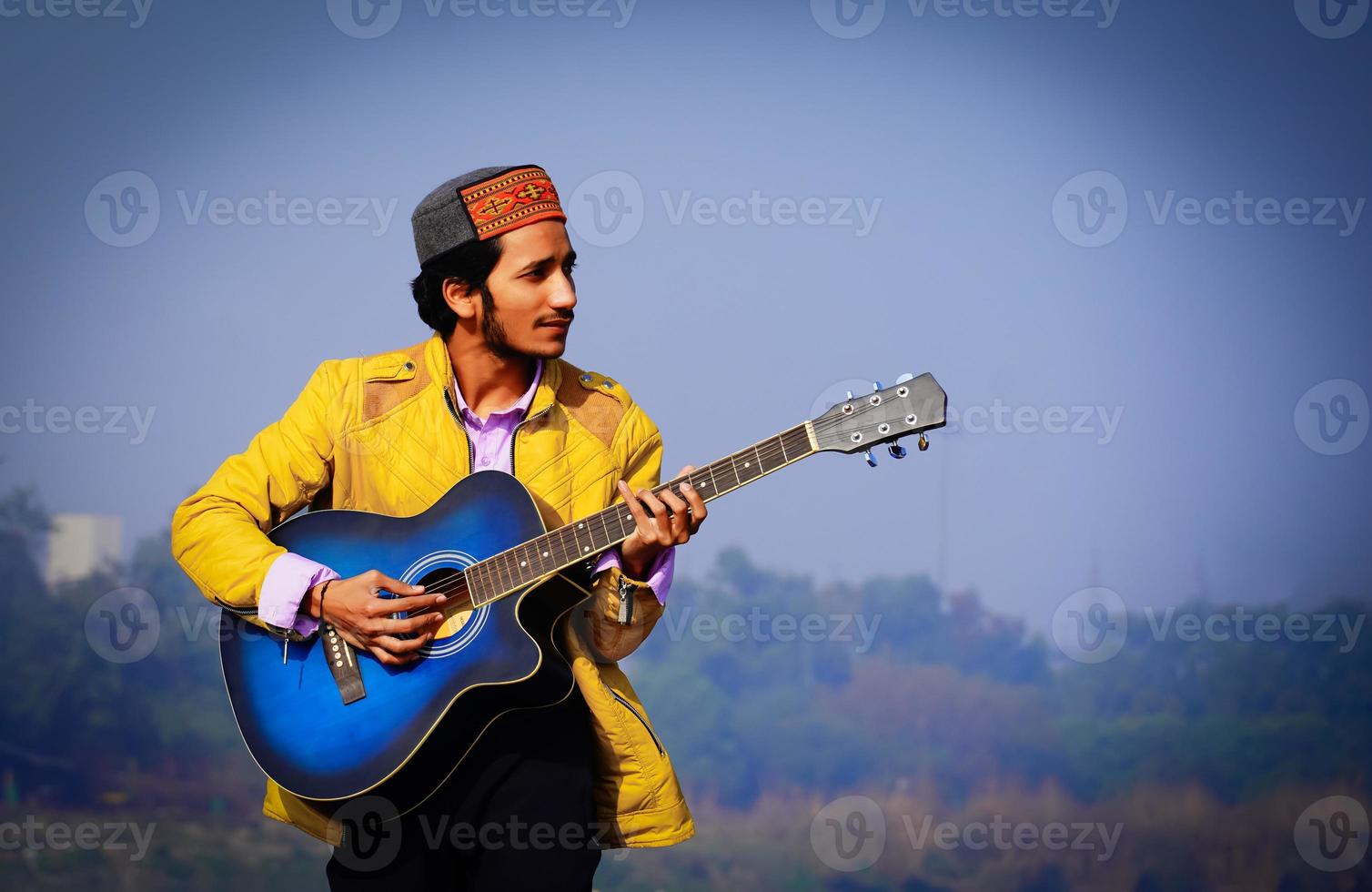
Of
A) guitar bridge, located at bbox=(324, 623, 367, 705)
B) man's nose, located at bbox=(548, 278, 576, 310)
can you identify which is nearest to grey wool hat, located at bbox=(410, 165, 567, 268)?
man's nose, located at bbox=(548, 278, 576, 310)

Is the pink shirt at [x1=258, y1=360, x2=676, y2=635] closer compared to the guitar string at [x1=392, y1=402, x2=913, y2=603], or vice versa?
the guitar string at [x1=392, y1=402, x2=913, y2=603]

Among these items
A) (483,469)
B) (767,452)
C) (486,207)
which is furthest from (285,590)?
(767,452)

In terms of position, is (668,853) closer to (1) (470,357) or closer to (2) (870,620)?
(2) (870,620)

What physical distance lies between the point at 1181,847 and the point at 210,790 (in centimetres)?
341

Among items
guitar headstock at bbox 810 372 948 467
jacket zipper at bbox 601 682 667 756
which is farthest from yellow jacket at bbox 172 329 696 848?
guitar headstock at bbox 810 372 948 467

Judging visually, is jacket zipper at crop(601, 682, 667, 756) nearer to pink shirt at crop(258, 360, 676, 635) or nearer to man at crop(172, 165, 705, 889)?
man at crop(172, 165, 705, 889)

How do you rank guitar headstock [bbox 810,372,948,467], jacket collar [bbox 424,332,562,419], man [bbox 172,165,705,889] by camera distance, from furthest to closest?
1. jacket collar [bbox 424,332,562,419]
2. man [bbox 172,165,705,889]
3. guitar headstock [bbox 810,372,948,467]

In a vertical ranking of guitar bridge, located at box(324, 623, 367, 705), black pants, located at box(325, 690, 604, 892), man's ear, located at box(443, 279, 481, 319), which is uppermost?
man's ear, located at box(443, 279, 481, 319)

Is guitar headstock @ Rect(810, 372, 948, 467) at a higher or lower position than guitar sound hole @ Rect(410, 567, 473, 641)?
higher

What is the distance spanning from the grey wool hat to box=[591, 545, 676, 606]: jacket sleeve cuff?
1.83 ft

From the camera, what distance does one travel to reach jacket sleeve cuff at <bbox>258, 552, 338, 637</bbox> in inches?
83.4

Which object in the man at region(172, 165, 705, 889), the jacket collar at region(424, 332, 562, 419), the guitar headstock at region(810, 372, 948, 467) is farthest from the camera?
the jacket collar at region(424, 332, 562, 419)

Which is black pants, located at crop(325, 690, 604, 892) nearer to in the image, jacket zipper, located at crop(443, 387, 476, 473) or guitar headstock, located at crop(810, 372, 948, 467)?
jacket zipper, located at crop(443, 387, 476, 473)

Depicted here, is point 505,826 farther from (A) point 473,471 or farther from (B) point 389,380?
(B) point 389,380
